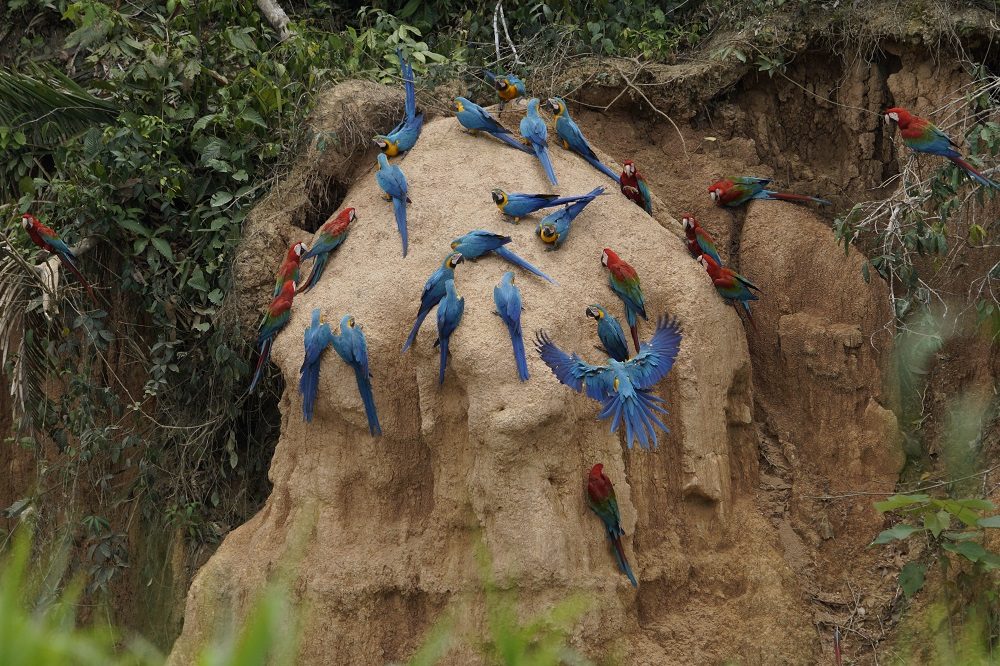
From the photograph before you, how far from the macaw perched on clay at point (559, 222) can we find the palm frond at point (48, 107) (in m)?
2.65

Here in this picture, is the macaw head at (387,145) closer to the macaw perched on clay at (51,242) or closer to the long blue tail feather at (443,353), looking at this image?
the long blue tail feather at (443,353)

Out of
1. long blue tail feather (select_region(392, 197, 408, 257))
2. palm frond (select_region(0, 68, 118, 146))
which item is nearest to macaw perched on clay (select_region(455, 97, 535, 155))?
long blue tail feather (select_region(392, 197, 408, 257))

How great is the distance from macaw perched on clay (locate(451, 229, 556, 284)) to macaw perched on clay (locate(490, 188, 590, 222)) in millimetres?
222

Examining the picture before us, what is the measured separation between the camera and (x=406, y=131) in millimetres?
5414

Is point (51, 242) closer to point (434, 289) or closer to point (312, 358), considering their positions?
point (312, 358)

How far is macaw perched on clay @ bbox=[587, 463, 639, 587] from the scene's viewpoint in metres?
4.43

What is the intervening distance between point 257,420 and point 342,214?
1.46 m

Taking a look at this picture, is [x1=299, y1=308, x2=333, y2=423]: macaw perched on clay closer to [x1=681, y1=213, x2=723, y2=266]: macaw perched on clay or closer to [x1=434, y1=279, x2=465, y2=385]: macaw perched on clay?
[x1=434, y1=279, x2=465, y2=385]: macaw perched on clay

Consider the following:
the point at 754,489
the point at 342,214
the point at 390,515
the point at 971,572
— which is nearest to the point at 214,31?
the point at 342,214

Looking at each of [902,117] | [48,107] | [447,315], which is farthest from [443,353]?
[48,107]

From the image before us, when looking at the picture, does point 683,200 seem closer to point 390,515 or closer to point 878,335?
point 878,335

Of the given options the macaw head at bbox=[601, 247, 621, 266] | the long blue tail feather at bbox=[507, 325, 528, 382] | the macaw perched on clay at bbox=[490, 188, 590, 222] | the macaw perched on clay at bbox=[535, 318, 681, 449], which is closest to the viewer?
the macaw perched on clay at bbox=[535, 318, 681, 449]

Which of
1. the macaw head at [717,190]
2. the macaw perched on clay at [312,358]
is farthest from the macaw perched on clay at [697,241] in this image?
the macaw perched on clay at [312,358]

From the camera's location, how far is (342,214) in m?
5.17
